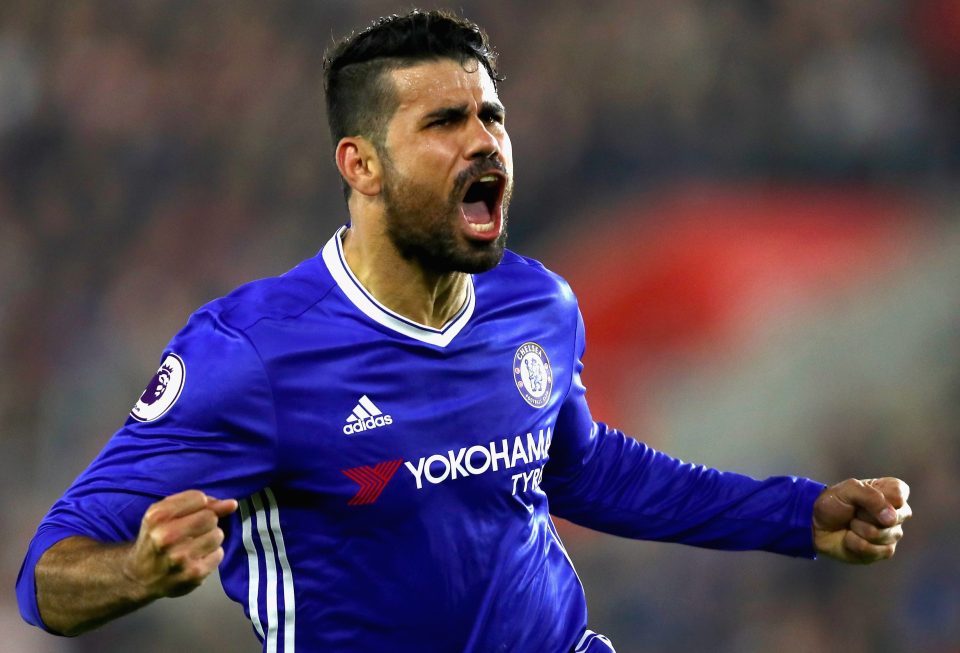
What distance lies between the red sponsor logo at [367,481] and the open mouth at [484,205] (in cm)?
57

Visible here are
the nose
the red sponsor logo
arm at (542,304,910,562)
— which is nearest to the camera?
the red sponsor logo

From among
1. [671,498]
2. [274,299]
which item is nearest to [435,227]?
[274,299]

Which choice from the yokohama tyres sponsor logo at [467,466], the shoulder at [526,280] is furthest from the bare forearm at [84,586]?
the shoulder at [526,280]

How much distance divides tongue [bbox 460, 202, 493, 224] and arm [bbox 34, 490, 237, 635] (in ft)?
3.41

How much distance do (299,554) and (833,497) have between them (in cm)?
126

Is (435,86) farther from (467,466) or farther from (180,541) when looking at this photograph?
(180,541)

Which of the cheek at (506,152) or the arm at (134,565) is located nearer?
the arm at (134,565)

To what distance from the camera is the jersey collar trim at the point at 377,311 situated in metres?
2.90

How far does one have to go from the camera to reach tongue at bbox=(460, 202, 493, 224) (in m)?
2.98

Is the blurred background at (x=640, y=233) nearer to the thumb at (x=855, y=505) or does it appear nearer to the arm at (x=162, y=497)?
the thumb at (x=855, y=505)

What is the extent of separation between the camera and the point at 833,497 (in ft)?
10.1

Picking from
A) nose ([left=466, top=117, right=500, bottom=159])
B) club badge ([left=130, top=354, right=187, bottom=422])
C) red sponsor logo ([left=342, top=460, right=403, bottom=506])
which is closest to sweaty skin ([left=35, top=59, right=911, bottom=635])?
nose ([left=466, top=117, right=500, bottom=159])

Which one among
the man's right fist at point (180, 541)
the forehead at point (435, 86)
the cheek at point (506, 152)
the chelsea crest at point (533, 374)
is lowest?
the man's right fist at point (180, 541)

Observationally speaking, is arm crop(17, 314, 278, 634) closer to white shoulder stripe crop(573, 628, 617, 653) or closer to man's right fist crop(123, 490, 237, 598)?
man's right fist crop(123, 490, 237, 598)
